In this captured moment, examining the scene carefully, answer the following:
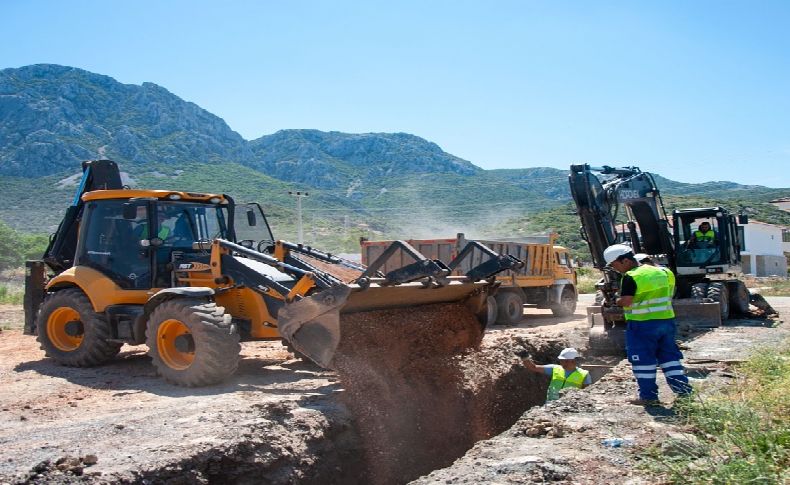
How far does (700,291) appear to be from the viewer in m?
13.1

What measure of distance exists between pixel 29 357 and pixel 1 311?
30.5 feet

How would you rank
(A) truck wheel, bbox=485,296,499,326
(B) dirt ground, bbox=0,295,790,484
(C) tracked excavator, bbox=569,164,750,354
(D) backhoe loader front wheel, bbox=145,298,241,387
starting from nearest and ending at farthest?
1. (B) dirt ground, bbox=0,295,790,484
2. (D) backhoe loader front wheel, bbox=145,298,241,387
3. (C) tracked excavator, bbox=569,164,750,354
4. (A) truck wheel, bbox=485,296,499,326

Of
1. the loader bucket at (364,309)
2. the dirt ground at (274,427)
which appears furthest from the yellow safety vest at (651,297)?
the loader bucket at (364,309)

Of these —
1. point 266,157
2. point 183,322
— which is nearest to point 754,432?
point 183,322

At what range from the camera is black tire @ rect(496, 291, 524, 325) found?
17.0m

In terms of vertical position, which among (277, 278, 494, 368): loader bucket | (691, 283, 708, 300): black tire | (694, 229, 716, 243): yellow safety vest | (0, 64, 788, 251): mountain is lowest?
(691, 283, 708, 300): black tire

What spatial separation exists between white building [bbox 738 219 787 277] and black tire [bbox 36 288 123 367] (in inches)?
1742

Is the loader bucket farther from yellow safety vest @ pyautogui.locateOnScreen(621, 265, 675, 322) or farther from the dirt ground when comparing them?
yellow safety vest @ pyautogui.locateOnScreen(621, 265, 675, 322)

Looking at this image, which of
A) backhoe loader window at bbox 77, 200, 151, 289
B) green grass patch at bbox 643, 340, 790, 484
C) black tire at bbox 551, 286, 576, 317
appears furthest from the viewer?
black tire at bbox 551, 286, 576, 317

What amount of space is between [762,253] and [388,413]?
46.1 m

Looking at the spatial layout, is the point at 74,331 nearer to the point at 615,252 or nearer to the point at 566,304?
the point at 615,252

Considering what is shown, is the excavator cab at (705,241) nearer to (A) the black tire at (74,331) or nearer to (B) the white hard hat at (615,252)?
(B) the white hard hat at (615,252)

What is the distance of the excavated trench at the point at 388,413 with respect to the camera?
5.80 m

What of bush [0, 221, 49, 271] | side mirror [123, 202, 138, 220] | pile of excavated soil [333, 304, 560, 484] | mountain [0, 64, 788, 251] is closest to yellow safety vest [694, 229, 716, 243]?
pile of excavated soil [333, 304, 560, 484]
